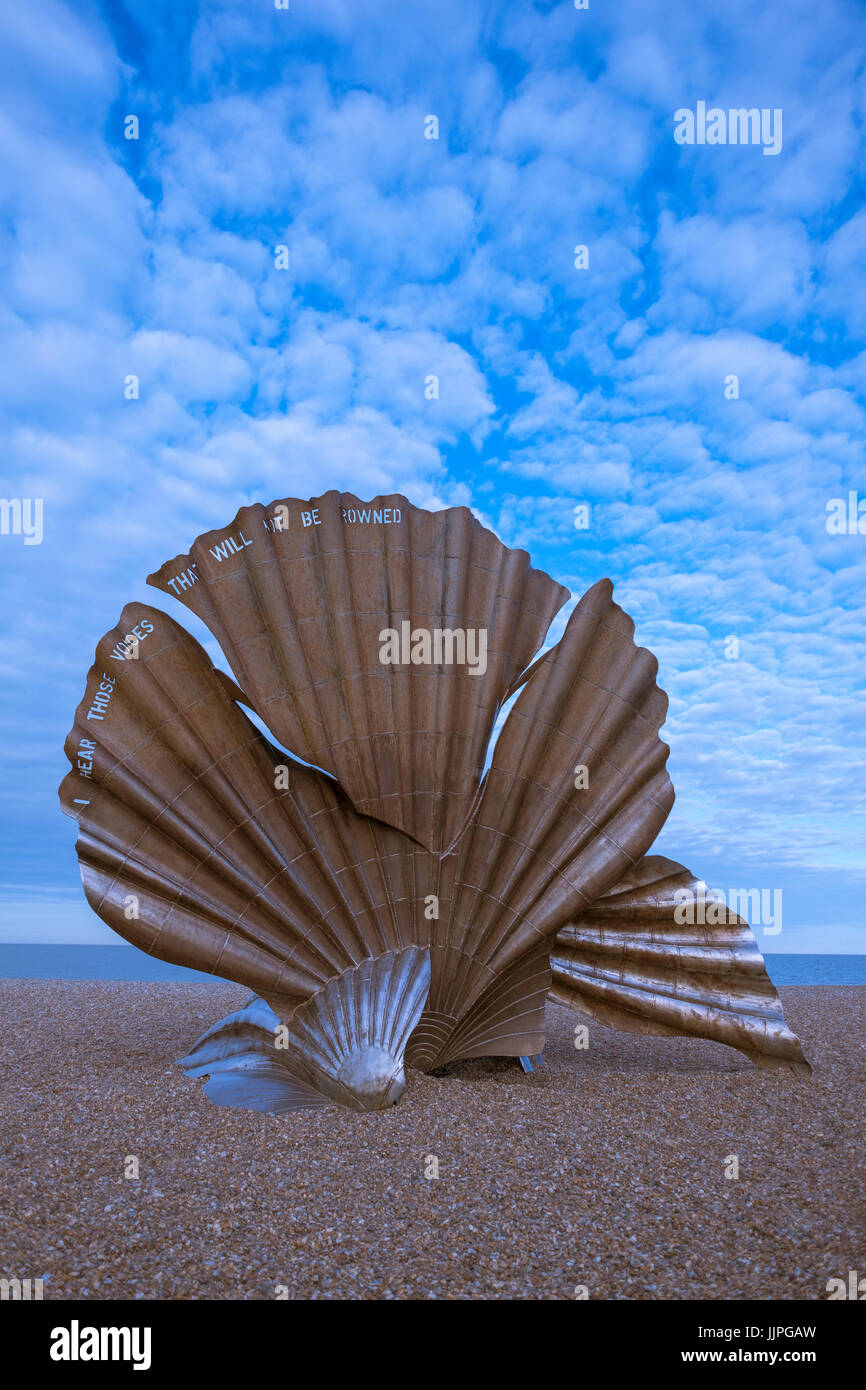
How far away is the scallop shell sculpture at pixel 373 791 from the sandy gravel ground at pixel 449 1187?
505 millimetres

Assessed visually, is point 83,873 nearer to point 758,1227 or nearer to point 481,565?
point 481,565

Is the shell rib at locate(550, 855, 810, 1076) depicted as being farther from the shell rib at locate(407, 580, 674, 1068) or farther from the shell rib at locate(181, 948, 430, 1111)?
the shell rib at locate(181, 948, 430, 1111)

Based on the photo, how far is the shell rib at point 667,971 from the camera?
6125 mm

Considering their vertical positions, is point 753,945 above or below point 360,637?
below

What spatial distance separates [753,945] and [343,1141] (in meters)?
3.19

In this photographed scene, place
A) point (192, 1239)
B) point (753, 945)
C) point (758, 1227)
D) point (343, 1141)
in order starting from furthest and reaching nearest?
point (753, 945) < point (343, 1141) < point (758, 1227) < point (192, 1239)

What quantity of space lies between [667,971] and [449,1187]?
108 inches

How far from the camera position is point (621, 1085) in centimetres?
573

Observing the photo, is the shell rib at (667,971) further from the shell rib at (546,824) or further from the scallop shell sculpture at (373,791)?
the shell rib at (546,824)

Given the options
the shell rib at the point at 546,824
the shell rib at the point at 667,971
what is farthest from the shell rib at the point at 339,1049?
the shell rib at the point at 667,971

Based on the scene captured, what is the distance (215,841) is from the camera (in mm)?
5629

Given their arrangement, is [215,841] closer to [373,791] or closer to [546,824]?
[373,791]

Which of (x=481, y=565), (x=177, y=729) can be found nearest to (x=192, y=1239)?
(x=177, y=729)

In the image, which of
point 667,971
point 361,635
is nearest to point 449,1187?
point 667,971
